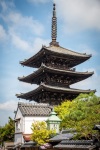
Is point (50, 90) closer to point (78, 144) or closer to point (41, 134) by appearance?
point (41, 134)

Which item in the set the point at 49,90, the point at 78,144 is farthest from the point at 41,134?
the point at 49,90

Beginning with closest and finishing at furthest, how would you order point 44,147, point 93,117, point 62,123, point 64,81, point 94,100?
1. point 93,117
2. point 44,147
3. point 94,100
4. point 62,123
5. point 64,81

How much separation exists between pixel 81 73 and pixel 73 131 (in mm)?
27256

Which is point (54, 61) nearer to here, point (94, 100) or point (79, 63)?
point (79, 63)

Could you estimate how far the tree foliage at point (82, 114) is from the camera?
2319 cm

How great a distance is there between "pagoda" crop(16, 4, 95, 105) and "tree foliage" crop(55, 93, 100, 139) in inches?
253

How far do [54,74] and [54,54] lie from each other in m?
3.44

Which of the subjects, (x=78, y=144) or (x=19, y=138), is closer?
(x=78, y=144)

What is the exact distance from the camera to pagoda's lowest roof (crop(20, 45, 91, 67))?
166 ft

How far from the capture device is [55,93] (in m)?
50.3

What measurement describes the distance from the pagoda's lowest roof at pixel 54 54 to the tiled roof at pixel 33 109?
35.5ft

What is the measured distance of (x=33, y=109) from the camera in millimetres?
41562

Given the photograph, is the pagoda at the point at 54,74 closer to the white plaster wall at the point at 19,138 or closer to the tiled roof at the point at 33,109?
the tiled roof at the point at 33,109

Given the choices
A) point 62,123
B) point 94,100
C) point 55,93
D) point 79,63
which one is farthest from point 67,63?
point 94,100
